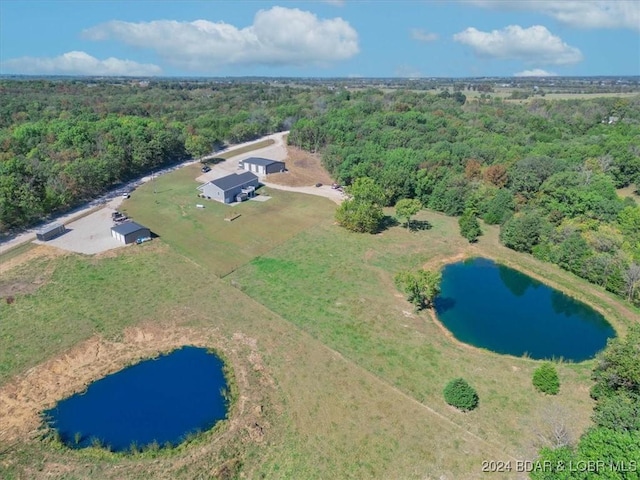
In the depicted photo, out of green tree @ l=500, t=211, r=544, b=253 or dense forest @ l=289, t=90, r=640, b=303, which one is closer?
dense forest @ l=289, t=90, r=640, b=303

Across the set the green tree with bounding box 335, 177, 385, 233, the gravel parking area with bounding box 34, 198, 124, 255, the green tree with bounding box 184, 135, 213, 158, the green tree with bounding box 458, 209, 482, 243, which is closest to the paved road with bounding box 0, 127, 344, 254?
the gravel parking area with bounding box 34, 198, 124, 255

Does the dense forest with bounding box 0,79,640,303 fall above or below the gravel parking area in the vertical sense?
above

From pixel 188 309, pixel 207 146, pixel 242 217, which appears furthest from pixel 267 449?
pixel 207 146

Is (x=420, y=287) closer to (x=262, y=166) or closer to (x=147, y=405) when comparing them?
(x=147, y=405)

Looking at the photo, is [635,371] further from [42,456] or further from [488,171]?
[488,171]

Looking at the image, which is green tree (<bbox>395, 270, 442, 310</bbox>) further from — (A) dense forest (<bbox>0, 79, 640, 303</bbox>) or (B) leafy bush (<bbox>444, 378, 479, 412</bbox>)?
(A) dense forest (<bbox>0, 79, 640, 303</bbox>)

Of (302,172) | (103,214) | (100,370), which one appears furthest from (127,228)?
(302,172)
